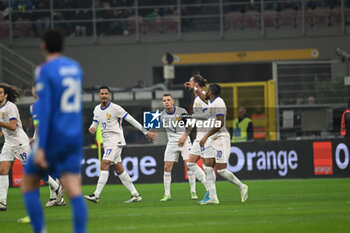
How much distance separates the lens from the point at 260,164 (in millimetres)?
22031

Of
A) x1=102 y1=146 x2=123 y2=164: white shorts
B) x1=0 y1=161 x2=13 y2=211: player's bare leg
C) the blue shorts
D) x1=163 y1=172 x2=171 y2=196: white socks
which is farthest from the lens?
x1=163 y1=172 x2=171 y2=196: white socks

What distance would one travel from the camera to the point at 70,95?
705cm

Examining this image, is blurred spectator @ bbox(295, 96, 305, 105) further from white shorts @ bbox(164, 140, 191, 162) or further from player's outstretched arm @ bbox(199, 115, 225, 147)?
player's outstretched arm @ bbox(199, 115, 225, 147)

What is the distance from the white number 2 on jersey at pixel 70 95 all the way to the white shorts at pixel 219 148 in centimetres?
645

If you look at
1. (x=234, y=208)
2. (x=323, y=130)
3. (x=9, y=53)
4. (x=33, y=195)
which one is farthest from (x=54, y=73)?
(x=9, y=53)

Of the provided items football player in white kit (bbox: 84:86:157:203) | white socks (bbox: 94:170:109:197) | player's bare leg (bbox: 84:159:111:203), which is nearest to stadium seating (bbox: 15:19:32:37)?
football player in white kit (bbox: 84:86:157:203)

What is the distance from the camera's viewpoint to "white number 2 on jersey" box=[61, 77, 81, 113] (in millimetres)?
7012

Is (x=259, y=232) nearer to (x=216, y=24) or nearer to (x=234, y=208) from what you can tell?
(x=234, y=208)

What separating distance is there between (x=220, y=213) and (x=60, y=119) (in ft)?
16.1

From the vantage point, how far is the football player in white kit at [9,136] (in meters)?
13.1

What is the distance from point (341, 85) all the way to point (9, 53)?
16670 millimetres

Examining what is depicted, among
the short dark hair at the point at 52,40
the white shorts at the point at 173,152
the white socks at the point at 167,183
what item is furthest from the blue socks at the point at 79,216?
the white shorts at the point at 173,152

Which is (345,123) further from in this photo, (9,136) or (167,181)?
(9,136)

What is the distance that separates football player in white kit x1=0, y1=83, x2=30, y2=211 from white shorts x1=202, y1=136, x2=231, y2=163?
348 centimetres
